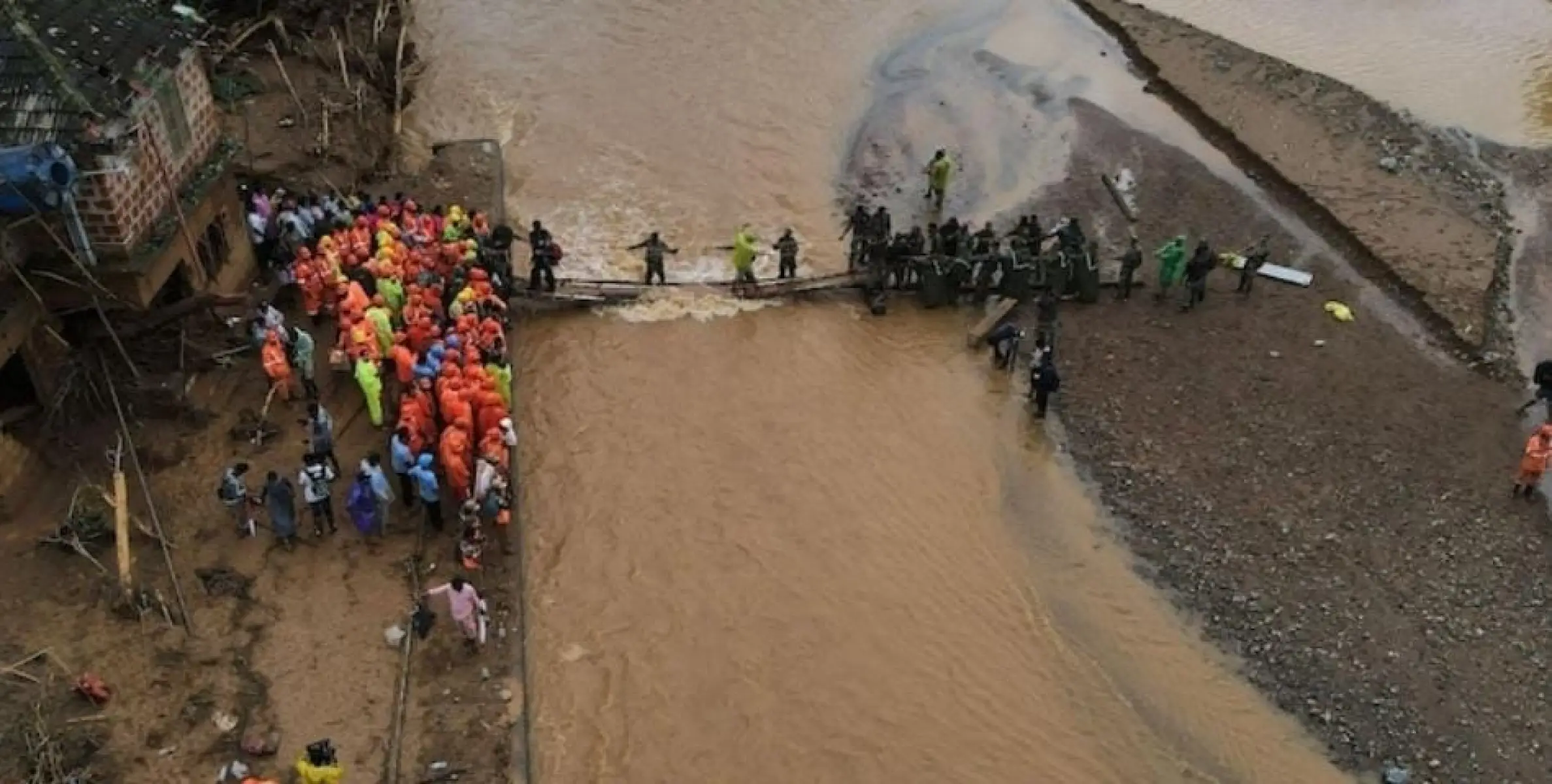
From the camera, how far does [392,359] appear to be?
17.4m

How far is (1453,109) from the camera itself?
28.6 meters

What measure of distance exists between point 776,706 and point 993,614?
9.78ft

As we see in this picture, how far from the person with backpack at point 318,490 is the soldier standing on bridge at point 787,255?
8.09 m

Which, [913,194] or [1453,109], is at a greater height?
[1453,109]

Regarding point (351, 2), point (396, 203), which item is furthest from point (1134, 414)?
point (351, 2)

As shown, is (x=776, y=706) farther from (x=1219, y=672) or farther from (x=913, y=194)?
(x=913, y=194)

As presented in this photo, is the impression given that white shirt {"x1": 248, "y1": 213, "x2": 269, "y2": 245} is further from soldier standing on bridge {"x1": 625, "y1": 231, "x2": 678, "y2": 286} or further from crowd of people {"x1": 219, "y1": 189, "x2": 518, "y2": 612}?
soldier standing on bridge {"x1": 625, "y1": 231, "x2": 678, "y2": 286}

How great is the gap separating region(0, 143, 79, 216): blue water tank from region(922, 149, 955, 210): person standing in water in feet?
45.3

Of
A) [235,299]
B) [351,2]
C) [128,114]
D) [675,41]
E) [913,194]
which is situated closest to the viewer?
[128,114]

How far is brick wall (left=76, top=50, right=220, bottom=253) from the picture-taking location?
1530cm

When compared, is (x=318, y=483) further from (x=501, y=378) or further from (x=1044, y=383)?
(x=1044, y=383)

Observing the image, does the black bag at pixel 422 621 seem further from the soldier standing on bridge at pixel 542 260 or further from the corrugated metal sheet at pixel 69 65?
the soldier standing on bridge at pixel 542 260

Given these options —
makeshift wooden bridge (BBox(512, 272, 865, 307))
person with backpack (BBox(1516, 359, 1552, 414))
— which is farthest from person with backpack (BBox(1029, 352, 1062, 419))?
person with backpack (BBox(1516, 359, 1552, 414))

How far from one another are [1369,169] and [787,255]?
37.7ft
